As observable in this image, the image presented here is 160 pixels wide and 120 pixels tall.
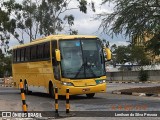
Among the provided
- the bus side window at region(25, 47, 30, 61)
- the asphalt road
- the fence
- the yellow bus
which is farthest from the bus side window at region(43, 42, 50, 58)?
the fence

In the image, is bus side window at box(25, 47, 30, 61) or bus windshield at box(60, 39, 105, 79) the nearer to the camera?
bus windshield at box(60, 39, 105, 79)

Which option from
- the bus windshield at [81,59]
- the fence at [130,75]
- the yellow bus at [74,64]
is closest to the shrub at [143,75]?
the fence at [130,75]

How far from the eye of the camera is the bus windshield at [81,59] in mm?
21188

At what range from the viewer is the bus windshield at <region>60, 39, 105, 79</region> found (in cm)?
2119

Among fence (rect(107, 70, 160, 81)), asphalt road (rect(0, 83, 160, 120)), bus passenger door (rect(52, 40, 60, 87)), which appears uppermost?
bus passenger door (rect(52, 40, 60, 87))

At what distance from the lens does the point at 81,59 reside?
21391 mm

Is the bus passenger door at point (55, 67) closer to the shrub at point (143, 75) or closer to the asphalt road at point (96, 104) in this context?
the asphalt road at point (96, 104)

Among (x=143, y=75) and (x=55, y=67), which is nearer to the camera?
(x=55, y=67)

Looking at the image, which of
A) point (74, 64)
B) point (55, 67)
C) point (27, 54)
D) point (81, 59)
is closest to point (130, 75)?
point (27, 54)

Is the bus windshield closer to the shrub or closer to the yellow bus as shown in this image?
the yellow bus

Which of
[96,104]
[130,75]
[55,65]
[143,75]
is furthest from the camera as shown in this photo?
[130,75]

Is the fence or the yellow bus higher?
the yellow bus

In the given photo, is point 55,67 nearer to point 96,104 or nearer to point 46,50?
point 46,50

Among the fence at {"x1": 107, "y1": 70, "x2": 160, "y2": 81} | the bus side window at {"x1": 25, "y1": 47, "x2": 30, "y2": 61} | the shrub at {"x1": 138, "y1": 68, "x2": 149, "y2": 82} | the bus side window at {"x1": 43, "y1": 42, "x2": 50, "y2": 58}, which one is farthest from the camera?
the fence at {"x1": 107, "y1": 70, "x2": 160, "y2": 81}
